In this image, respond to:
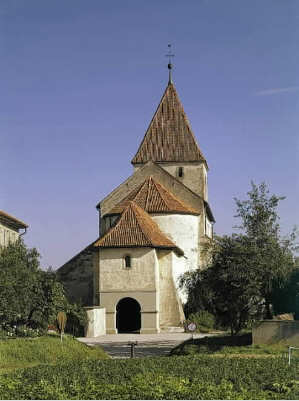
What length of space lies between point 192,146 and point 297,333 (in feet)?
121

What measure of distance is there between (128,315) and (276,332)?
2063cm

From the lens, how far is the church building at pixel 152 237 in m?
45.7

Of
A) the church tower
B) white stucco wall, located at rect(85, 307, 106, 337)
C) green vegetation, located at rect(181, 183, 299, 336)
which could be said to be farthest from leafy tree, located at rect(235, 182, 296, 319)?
the church tower

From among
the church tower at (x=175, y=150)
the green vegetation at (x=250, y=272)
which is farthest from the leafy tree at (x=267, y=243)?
the church tower at (x=175, y=150)

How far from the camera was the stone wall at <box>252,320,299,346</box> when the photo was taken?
28.3 metres

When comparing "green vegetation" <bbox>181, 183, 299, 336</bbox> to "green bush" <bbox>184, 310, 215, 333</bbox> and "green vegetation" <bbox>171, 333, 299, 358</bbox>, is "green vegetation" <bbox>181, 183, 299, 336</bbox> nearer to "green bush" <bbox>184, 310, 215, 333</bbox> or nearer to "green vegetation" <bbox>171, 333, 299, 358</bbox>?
"green vegetation" <bbox>171, 333, 299, 358</bbox>

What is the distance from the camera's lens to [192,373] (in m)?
16.5

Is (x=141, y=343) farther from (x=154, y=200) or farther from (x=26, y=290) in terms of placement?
(x=154, y=200)

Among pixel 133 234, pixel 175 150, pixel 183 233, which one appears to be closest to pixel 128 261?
pixel 133 234

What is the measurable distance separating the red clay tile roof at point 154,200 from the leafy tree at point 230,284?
2157 centimetres

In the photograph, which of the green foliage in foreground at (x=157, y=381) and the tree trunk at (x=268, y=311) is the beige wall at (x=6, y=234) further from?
the green foliage in foreground at (x=157, y=381)

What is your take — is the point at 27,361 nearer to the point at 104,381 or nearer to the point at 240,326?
the point at 104,381

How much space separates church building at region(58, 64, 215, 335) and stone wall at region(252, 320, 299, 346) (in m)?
13.6

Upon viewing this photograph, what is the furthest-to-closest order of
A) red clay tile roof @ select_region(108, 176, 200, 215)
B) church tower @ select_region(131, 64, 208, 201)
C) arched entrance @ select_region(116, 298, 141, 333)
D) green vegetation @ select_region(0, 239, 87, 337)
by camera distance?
church tower @ select_region(131, 64, 208, 201) → red clay tile roof @ select_region(108, 176, 200, 215) → arched entrance @ select_region(116, 298, 141, 333) → green vegetation @ select_region(0, 239, 87, 337)
